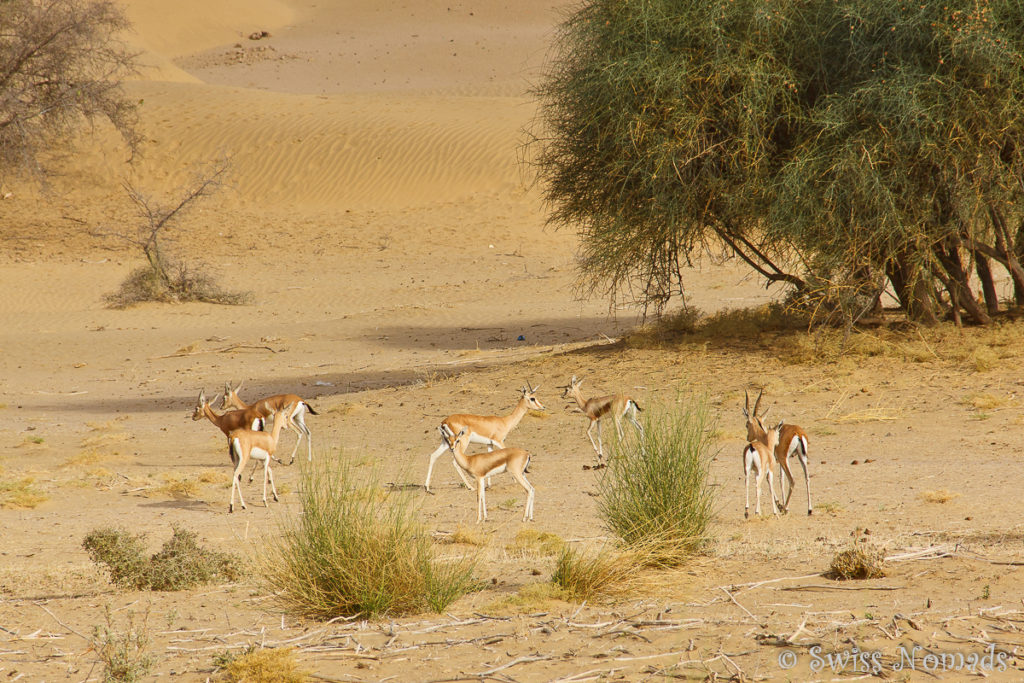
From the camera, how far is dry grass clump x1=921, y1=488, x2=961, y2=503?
969 cm

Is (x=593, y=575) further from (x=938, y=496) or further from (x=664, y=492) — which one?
(x=938, y=496)

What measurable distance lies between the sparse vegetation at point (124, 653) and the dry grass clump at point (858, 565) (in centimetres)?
434

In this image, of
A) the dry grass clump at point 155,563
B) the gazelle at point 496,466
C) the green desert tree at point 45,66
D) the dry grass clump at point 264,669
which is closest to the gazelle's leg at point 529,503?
the gazelle at point 496,466

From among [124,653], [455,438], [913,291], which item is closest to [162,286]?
[913,291]

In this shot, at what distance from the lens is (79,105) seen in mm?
33250

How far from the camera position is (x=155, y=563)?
314 inches

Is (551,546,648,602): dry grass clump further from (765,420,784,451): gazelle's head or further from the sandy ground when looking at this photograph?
(765,420,784,451): gazelle's head

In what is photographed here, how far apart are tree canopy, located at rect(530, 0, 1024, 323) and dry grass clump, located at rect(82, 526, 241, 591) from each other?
9264 millimetres

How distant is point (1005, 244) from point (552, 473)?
811 centimetres

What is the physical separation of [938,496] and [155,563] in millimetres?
6926

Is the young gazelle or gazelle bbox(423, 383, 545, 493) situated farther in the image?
gazelle bbox(423, 383, 545, 493)

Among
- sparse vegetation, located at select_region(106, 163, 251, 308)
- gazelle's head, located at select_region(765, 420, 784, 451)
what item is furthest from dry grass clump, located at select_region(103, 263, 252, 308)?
gazelle's head, located at select_region(765, 420, 784, 451)

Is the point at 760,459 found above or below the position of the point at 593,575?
above

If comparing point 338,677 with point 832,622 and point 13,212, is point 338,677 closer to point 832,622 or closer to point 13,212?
point 832,622
